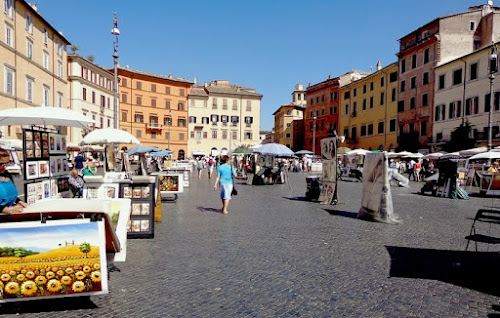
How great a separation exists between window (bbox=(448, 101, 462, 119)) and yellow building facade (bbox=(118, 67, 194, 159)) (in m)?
41.7

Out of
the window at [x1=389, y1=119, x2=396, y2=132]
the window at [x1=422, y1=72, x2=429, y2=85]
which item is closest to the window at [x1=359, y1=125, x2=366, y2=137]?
the window at [x1=389, y1=119, x2=396, y2=132]

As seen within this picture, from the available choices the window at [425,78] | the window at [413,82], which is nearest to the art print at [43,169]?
the window at [425,78]

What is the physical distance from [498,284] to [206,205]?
324 inches

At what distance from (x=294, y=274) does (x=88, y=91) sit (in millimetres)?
51885

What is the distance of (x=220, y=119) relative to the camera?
70.0m

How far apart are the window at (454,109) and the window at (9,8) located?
38741mm

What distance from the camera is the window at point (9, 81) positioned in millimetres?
27797

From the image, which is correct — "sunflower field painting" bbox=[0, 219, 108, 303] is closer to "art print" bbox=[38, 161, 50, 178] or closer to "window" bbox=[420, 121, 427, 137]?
"art print" bbox=[38, 161, 50, 178]

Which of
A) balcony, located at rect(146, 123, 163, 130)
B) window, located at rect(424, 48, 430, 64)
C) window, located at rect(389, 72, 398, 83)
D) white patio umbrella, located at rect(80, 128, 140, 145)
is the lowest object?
white patio umbrella, located at rect(80, 128, 140, 145)

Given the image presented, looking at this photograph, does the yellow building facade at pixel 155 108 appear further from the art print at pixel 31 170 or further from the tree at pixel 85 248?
the tree at pixel 85 248

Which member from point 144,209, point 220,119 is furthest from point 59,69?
point 144,209

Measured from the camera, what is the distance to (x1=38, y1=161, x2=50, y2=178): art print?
7571 mm

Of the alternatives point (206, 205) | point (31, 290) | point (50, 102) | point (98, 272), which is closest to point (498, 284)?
point (98, 272)

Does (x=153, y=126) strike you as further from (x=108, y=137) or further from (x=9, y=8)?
(x=108, y=137)
